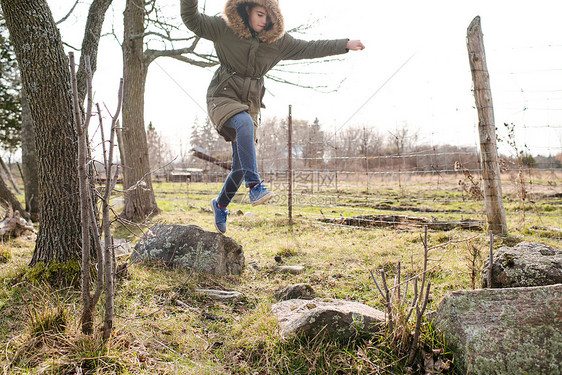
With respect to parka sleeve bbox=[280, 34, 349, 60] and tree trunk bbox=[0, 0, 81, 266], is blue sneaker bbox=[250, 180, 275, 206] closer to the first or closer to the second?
parka sleeve bbox=[280, 34, 349, 60]

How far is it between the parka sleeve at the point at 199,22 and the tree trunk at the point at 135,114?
15.6 ft

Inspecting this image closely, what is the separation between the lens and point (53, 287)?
2.61 metres

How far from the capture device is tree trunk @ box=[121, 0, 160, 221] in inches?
282

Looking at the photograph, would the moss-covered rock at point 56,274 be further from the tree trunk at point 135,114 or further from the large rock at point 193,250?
the tree trunk at point 135,114

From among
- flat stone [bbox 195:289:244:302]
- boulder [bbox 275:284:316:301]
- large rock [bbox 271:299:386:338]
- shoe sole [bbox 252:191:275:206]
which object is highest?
shoe sole [bbox 252:191:275:206]

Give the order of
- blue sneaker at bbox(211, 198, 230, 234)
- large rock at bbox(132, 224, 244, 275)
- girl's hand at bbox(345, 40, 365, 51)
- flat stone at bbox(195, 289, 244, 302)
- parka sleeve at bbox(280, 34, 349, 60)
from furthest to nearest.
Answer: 1. blue sneaker at bbox(211, 198, 230, 234)
2. large rock at bbox(132, 224, 244, 275)
3. parka sleeve at bbox(280, 34, 349, 60)
4. girl's hand at bbox(345, 40, 365, 51)
5. flat stone at bbox(195, 289, 244, 302)

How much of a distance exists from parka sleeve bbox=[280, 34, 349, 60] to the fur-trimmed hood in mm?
165

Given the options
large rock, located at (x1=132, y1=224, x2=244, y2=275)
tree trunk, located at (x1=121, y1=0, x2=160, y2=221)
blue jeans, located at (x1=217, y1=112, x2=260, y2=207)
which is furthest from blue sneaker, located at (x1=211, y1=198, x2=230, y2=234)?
tree trunk, located at (x1=121, y1=0, x2=160, y2=221)

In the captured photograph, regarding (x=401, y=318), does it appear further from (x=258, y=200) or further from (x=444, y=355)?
(x=258, y=200)

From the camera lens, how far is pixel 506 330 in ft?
5.41

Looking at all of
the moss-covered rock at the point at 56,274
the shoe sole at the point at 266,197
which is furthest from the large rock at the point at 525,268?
the moss-covered rock at the point at 56,274

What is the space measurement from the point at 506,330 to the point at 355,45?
93.1 inches

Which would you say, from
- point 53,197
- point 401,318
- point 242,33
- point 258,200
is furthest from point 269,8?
point 401,318

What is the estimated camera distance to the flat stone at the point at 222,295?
278cm
